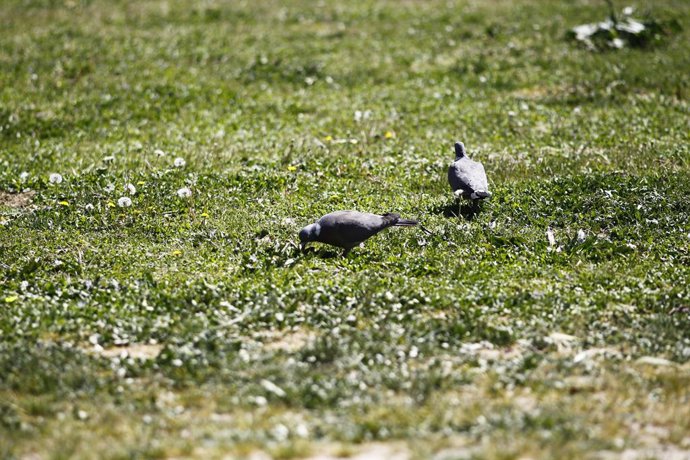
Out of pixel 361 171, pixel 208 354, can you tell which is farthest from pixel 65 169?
pixel 208 354

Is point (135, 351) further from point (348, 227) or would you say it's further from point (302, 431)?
point (348, 227)

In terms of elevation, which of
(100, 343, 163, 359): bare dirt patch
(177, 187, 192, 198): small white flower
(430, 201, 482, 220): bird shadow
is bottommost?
(430, 201, 482, 220): bird shadow

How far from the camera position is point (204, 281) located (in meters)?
7.85

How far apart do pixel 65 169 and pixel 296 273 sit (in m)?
4.61

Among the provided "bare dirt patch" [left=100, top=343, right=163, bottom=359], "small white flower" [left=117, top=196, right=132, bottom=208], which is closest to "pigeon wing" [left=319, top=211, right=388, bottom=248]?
"bare dirt patch" [left=100, top=343, right=163, bottom=359]

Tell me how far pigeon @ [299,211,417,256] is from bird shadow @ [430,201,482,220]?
4.26 ft

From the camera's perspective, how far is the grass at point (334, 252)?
5.75m

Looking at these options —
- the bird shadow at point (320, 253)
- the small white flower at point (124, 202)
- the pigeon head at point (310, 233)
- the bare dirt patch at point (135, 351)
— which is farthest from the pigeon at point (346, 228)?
the small white flower at point (124, 202)

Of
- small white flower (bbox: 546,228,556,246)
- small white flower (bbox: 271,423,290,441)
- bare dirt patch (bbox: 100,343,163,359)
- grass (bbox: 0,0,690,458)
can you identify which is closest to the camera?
small white flower (bbox: 271,423,290,441)

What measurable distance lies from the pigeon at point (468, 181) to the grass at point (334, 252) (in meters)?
0.30

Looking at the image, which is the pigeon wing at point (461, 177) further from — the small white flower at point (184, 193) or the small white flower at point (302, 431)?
the small white flower at point (302, 431)

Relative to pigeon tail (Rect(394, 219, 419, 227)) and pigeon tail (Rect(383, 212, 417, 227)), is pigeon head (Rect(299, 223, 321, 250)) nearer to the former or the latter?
pigeon tail (Rect(383, 212, 417, 227))

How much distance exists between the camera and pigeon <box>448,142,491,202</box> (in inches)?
363

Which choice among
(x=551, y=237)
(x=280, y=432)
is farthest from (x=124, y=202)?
(x=280, y=432)
